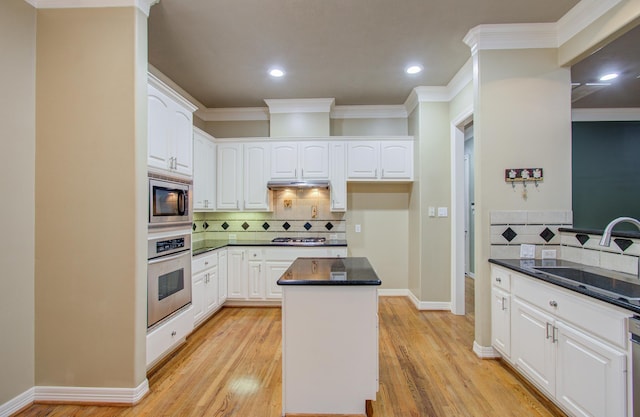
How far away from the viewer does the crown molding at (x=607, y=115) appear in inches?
182

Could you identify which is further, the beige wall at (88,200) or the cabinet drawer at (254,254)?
the cabinet drawer at (254,254)

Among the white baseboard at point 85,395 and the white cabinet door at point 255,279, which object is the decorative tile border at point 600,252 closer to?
the white cabinet door at point 255,279

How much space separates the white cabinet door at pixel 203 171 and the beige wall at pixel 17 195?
1582mm

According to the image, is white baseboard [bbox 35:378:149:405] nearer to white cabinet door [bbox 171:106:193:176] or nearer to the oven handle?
the oven handle

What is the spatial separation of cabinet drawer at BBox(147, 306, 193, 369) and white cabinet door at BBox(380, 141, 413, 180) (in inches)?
117

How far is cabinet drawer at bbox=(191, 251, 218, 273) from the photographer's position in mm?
3092

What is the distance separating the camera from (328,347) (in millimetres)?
1840

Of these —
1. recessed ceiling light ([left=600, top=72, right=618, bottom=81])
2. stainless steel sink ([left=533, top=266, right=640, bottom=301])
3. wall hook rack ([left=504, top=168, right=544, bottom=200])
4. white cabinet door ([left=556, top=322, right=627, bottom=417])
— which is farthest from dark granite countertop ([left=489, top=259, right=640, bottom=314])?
recessed ceiling light ([left=600, top=72, right=618, bottom=81])

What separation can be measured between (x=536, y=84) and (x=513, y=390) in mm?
2522

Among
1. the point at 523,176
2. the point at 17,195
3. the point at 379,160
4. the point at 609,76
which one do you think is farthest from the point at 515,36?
the point at 17,195

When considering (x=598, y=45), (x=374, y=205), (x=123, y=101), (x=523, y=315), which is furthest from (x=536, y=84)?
(x=123, y=101)

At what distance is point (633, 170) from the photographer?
4660 millimetres

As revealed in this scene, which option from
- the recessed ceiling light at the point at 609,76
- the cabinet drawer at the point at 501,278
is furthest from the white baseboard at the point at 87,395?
the recessed ceiling light at the point at 609,76

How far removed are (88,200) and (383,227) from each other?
359 cm
